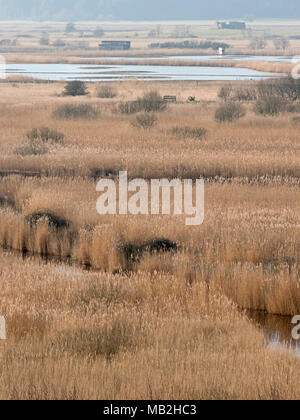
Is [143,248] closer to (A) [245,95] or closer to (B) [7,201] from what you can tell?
(B) [7,201]

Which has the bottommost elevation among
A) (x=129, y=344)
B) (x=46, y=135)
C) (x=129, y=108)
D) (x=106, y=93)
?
(x=129, y=344)

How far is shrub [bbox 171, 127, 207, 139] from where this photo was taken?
33.8 m

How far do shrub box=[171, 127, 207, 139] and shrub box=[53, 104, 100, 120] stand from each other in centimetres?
753

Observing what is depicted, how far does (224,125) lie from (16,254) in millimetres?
21581

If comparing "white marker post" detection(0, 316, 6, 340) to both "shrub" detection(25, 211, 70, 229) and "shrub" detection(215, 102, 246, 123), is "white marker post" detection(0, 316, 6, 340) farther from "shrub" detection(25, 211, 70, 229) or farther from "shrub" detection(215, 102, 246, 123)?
"shrub" detection(215, 102, 246, 123)

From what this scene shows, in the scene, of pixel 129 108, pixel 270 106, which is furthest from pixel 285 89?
pixel 129 108

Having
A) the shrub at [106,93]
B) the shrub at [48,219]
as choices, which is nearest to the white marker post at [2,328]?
the shrub at [48,219]

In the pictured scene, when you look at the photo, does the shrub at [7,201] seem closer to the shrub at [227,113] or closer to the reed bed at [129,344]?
the reed bed at [129,344]

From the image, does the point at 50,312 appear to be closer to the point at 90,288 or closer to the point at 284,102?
the point at 90,288

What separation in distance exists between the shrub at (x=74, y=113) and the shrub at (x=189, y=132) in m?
7.53

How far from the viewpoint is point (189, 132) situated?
34250 mm

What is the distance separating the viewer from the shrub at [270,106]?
143ft

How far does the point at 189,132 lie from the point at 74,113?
9614 millimetres

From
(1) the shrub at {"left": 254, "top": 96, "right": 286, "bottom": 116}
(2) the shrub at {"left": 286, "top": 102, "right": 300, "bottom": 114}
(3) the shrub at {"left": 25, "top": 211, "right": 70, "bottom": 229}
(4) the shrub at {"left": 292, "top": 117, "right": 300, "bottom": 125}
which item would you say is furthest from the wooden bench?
(3) the shrub at {"left": 25, "top": 211, "right": 70, "bottom": 229}
